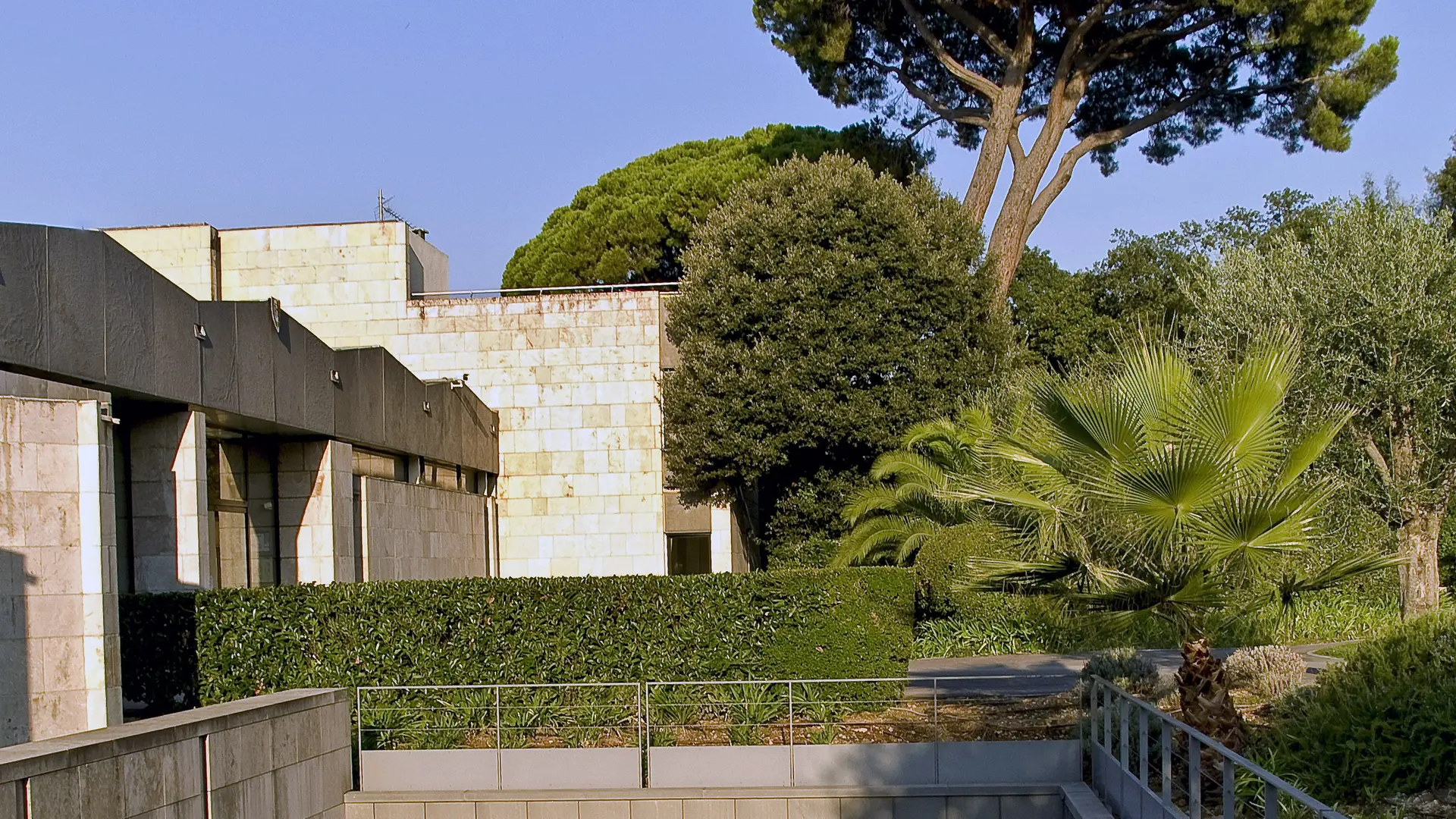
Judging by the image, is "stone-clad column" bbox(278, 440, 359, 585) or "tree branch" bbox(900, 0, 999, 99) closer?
"stone-clad column" bbox(278, 440, 359, 585)

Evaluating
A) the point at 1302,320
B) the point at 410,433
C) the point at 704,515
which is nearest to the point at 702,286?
the point at 704,515

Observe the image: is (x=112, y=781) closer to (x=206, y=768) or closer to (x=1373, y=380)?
(x=206, y=768)

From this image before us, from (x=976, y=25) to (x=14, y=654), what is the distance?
24839mm

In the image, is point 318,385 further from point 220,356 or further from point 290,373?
point 220,356

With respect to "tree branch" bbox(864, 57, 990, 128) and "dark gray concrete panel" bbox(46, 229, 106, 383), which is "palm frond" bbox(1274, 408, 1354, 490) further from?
"tree branch" bbox(864, 57, 990, 128)

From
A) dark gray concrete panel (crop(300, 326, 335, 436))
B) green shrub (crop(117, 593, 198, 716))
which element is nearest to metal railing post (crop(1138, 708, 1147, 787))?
green shrub (crop(117, 593, 198, 716))

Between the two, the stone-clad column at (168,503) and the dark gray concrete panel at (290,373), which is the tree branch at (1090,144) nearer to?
the dark gray concrete panel at (290,373)

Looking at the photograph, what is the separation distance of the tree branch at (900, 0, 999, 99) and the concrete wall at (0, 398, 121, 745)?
75.9 ft

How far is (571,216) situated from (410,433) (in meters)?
23.2

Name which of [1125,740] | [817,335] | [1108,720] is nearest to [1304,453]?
[1125,740]

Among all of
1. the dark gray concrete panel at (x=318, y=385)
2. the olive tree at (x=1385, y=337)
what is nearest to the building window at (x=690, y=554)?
the dark gray concrete panel at (x=318, y=385)

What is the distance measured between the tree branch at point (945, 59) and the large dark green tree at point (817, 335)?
523cm

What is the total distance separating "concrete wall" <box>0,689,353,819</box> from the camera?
780 cm

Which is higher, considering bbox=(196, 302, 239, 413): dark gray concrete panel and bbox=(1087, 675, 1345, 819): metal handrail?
bbox=(196, 302, 239, 413): dark gray concrete panel
